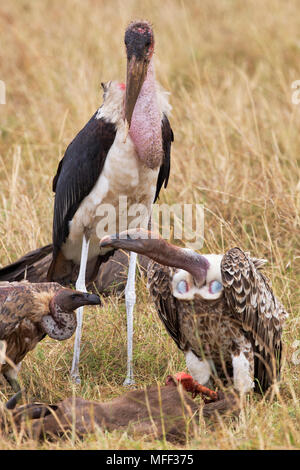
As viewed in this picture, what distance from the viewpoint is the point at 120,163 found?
5.04 metres

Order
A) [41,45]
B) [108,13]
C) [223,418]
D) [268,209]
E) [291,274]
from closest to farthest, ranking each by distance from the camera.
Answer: [223,418] < [291,274] < [268,209] < [41,45] < [108,13]

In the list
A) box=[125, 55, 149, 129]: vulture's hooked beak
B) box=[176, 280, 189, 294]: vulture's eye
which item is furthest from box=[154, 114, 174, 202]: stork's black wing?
box=[176, 280, 189, 294]: vulture's eye

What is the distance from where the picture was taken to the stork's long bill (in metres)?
4.03

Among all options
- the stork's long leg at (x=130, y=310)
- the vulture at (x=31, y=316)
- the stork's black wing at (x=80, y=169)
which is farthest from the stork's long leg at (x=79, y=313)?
the vulture at (x=31, y=316)

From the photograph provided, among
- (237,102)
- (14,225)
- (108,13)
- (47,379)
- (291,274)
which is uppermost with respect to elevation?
(108,13)

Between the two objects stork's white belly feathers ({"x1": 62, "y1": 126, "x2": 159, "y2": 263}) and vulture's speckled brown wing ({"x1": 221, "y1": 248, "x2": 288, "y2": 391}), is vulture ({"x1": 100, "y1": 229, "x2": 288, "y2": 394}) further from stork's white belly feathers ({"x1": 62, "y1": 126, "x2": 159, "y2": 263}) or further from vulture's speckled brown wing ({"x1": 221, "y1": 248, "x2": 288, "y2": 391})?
stork's white belly feathers ({"x1": 62, "y1": 126, "x2": 159, "y2": 263})

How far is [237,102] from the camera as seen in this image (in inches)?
324

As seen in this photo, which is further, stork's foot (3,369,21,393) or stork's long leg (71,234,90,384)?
stork's long leg (71,234,90,384)

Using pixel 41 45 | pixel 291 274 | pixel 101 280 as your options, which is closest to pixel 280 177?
pixel 291 274

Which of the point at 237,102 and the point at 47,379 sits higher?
the point at 237,102

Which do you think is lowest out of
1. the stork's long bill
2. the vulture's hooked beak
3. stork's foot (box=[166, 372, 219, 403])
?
stork's foot (box=[166, 372, 219, 403])

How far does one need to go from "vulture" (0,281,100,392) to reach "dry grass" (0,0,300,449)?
293mm
